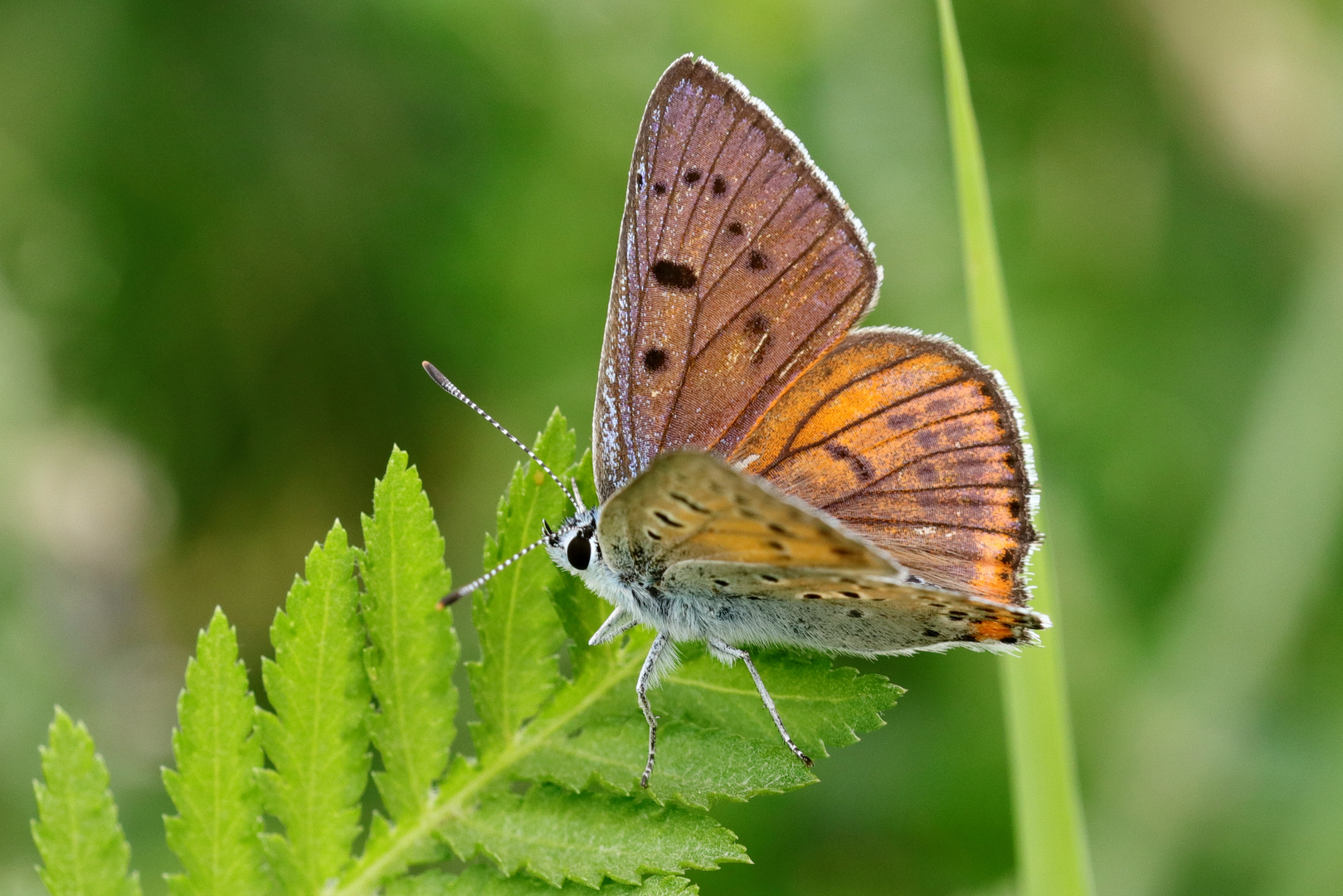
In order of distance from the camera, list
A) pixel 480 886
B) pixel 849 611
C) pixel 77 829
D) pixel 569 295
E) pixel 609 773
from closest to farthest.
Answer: pixel 77 829, pixel 480 886, pixel 609 773, pixel 849 611, pixel 569 295

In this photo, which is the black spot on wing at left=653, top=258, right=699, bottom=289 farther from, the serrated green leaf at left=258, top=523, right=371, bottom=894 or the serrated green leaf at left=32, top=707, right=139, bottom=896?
the serrated green leaf at left=32, top=707, right=139, bottom=896

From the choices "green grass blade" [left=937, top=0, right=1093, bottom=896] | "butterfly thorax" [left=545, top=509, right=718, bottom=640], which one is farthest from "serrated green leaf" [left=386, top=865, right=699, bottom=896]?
"green grass blade" [left=937, top=0, right=1093, bottom=896]

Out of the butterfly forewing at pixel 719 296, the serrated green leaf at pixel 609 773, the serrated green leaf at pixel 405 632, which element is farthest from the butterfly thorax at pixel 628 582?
the serrated green leaf at pixel 405 632

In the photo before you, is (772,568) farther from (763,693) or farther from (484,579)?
(484,579)

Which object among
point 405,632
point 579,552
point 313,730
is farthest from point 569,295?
point 313,730

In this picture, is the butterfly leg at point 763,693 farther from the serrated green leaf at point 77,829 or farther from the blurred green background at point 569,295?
the blurred green background at point 569,295
